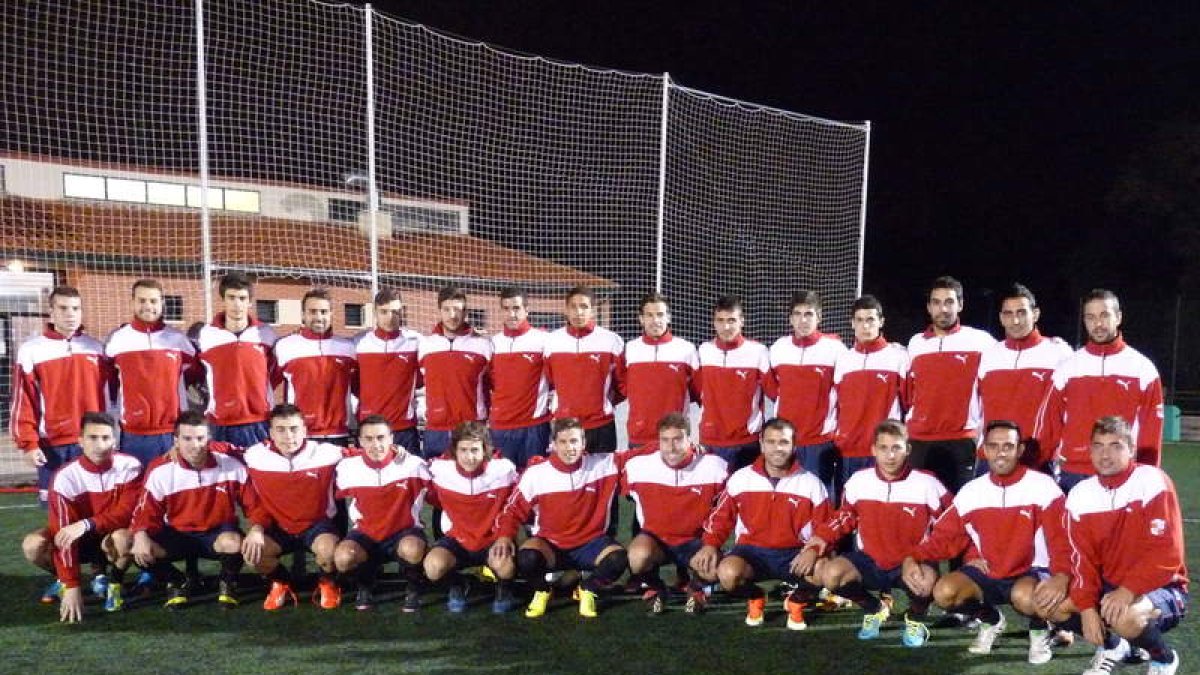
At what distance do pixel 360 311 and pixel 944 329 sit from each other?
8.51m

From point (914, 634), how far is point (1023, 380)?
1.31 metres

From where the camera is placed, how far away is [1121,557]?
11.1 ft

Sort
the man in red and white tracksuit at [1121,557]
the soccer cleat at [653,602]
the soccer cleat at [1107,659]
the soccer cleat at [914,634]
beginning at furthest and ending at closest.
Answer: the soccer cleat at [653,602], the soccer cleat at [914,634], the soccer cleat at [1107,659], the man in red and white tracksuit at [1121,557]

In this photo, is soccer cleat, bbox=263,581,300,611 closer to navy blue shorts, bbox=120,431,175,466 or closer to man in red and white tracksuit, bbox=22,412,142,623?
man in red and white tracksuit, bbox=22,412,142,623

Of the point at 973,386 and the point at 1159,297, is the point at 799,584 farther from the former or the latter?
the point at 1159,297

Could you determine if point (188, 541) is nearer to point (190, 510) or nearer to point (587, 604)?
point (190, 510)

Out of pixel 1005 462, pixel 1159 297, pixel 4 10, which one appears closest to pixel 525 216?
pixel 4 10

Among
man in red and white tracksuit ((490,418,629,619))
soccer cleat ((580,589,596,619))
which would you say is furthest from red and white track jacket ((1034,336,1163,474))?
soccer cleat ((580,589,596,619))

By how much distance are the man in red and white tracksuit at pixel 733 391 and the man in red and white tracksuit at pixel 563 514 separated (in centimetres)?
74

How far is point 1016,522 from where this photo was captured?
3742mm

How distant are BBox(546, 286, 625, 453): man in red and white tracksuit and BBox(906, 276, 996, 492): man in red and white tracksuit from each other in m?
1.56

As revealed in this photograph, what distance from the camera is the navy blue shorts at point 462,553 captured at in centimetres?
432

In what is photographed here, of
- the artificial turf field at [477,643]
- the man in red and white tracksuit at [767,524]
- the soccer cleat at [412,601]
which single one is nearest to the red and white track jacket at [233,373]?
the artificial turf field at [477,643]

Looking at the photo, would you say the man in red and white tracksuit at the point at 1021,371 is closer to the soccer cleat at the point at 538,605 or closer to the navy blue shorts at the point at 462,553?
the soccer cleat at the point at 538,605
